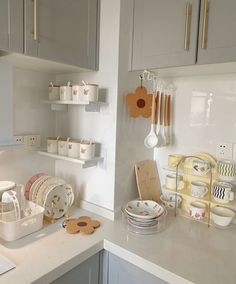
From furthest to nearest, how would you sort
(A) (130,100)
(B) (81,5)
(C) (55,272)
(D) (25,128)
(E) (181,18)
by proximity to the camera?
(D) (25,128) → (A) (130,100) → (B) (81,5) → (E) (181,18) → (C) (55,272)

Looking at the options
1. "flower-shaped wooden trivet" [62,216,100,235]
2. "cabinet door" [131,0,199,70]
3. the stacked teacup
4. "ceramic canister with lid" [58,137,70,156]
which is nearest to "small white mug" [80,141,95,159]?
"ceramic canister with lid" [58,137,70,156]

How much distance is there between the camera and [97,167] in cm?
129

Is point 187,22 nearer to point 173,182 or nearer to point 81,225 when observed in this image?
point 173,182

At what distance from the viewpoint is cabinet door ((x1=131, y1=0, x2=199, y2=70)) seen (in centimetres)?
97

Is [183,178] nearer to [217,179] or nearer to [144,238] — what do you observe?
[217,179]

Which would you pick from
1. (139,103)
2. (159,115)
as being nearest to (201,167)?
(159,115)

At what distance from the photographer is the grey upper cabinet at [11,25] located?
2.81ft

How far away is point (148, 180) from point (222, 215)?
0.44 metres

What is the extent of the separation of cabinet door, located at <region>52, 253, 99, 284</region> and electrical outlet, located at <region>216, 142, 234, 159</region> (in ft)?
2.66

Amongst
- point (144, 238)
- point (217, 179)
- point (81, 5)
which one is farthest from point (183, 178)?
point (81, 5)

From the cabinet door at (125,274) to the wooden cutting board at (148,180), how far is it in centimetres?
42

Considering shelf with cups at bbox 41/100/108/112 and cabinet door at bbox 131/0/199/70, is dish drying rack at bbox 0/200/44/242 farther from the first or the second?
cabinet door at bbox 131/0/199/70

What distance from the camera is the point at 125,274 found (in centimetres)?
98

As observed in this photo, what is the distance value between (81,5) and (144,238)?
1132 millimetres
